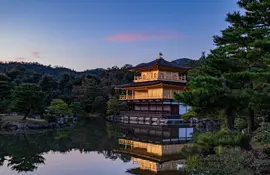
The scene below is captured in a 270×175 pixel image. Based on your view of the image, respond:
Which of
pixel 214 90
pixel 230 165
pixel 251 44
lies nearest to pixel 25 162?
pixel 214 90

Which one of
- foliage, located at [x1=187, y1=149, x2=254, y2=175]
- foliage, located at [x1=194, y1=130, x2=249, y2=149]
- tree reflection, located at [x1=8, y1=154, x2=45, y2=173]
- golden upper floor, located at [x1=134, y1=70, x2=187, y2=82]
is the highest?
golden upper floor, located at [x1=134, y1=70, x2=187, y2=82]

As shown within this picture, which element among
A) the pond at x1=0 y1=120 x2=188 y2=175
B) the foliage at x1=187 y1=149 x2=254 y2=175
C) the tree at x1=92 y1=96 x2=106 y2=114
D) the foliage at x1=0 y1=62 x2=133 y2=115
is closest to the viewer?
the foliage at x1=187 y1=149 x2=254 y2=175

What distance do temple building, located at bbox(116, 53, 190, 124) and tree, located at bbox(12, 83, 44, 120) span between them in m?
10.2

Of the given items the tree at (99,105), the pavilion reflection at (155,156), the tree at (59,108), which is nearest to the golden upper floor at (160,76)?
the tree at (59,108)

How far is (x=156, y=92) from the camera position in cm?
2889

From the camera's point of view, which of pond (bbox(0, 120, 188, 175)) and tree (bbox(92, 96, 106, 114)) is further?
tree (bbox(92, 96, 106, 114))

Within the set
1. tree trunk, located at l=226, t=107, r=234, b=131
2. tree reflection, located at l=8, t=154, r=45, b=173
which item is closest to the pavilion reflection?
tree trunk, located at l=226, t=107, r=234, b=131

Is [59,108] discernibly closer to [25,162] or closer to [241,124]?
[25,162]

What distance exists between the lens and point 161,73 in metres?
29.6

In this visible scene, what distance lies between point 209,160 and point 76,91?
3560 centimetres

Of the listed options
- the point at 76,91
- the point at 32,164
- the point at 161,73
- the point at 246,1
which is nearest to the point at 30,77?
the point at 76,91

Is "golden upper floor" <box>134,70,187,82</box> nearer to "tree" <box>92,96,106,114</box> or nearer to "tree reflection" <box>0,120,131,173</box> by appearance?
"tree" <box>92,96,106,114</box>

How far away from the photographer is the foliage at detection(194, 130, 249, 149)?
7.87m

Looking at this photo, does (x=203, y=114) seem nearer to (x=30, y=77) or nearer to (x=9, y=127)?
(x=9, y=127)
